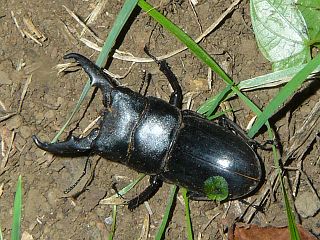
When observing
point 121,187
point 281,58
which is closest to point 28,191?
point 121,187

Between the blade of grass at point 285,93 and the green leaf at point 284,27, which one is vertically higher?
the green leaf at point 284,27

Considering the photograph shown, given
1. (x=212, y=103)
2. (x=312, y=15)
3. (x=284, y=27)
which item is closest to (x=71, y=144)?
(x=212, y=103)

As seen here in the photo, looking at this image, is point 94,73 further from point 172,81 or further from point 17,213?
point 17,213

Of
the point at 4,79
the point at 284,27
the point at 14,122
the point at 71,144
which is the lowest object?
the point at 14,122

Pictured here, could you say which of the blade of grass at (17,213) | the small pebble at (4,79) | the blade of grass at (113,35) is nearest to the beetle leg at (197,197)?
the blade of grass at (113,35)

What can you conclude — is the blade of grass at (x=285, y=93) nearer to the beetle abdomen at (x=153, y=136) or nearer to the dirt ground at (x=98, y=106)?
the dirt ground at (x=98, y=106)

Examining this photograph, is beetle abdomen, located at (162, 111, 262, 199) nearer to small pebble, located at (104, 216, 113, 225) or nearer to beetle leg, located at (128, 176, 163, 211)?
beetle leg, located at (128, 176, 163, 211)

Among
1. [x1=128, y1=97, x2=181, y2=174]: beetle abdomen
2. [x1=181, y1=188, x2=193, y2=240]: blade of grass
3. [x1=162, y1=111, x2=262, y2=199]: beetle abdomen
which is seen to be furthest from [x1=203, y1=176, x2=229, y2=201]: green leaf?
[x1=128, y1=97, x2=181, y2=174]: beetle abdomen
